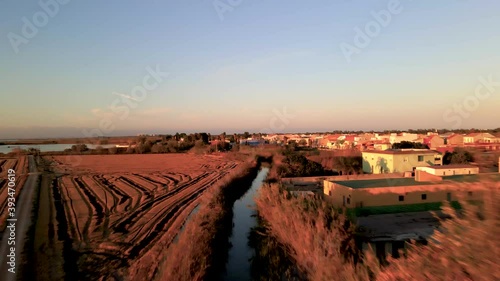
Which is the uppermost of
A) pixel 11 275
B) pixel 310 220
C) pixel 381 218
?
pixel 310 220

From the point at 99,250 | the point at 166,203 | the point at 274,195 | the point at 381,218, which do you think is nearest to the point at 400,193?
the point at 381,218

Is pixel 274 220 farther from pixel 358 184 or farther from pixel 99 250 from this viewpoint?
pixel 358 184

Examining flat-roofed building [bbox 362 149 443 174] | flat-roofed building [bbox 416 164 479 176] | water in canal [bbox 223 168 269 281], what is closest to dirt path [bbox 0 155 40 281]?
water in canal [bbox 223 168 269 281]

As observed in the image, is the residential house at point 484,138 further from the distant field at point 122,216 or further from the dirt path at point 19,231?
the dirt path at point 19,231

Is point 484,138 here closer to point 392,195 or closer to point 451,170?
point 451,170

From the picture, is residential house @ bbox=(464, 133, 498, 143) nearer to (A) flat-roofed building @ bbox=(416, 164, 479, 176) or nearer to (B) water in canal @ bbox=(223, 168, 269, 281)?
(A) flat-roofed building @ bbox=(416, 164, 479, 176)

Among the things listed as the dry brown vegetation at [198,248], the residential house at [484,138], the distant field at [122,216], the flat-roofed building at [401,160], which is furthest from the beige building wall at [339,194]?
the residential house at [484,138]

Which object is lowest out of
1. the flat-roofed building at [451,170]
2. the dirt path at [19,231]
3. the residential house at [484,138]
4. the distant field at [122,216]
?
the distant field at [122,216]
